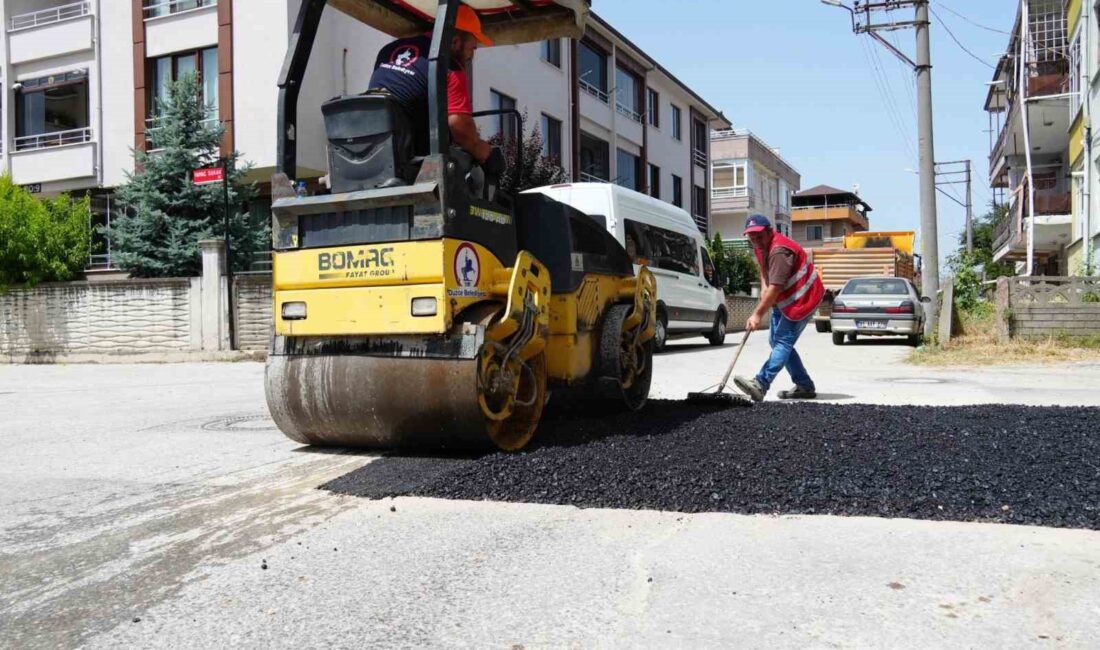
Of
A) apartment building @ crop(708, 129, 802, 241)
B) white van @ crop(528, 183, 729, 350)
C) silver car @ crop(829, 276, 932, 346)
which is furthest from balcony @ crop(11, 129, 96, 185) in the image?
apartment building @ crop(708, 129, 802, 241)

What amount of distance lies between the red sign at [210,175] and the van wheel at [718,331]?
33.6ft

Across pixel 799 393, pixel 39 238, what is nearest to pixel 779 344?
pixel 799 393

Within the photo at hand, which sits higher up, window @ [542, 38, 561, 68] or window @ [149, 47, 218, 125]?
window @ [542, 38, 561, 68]

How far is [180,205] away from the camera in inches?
771

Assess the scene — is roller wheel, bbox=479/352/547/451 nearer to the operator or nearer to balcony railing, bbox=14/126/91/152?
the operator

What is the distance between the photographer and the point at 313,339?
18.2ft

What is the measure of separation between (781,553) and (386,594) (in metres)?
1.53

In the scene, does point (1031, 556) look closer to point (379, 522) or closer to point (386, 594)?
point (386, 594)

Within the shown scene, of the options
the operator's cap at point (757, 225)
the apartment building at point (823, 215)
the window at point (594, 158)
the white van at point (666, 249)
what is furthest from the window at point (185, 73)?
the apartment building at point (823, 215)

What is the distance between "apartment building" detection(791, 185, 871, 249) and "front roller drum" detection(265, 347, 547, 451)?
7719 cm

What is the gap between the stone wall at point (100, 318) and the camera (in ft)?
59.8

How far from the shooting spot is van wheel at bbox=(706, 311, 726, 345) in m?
19.4

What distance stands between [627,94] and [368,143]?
29998 millimetres

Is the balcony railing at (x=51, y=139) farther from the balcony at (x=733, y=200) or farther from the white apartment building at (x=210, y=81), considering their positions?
the balcony at (x=733, y=200)
